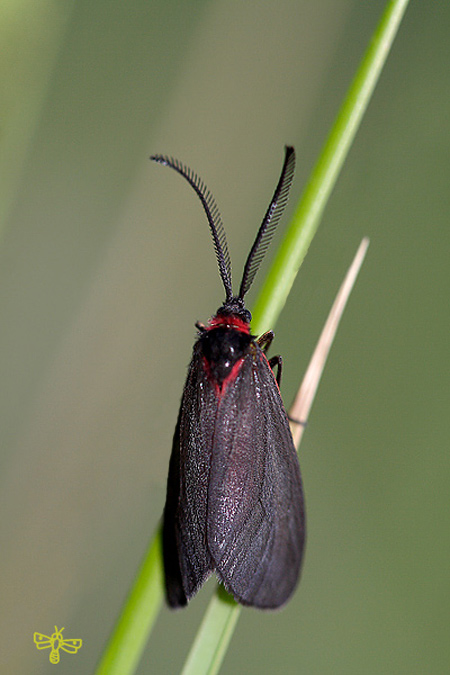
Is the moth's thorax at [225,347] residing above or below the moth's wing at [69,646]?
above

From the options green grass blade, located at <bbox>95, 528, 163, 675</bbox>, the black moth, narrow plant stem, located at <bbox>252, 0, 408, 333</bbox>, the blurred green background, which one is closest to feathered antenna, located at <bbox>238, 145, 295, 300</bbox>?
the black moth

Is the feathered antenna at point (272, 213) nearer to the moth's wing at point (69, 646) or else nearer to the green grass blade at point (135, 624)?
the green grass blade at point (135, 624)

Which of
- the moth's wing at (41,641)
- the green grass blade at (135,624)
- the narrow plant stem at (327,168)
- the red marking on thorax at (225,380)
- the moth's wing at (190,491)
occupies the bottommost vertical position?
the moth's wing at (41,641)

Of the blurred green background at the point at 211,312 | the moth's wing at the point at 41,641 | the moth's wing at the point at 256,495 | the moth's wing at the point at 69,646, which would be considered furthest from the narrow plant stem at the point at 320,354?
the moth's wing at the point at 69,646

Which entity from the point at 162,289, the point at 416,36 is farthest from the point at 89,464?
the point at 416,36

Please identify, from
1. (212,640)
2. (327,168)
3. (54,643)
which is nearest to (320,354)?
(327,168)

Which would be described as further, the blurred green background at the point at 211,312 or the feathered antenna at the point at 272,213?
the blurred green background at the point at 211,312
